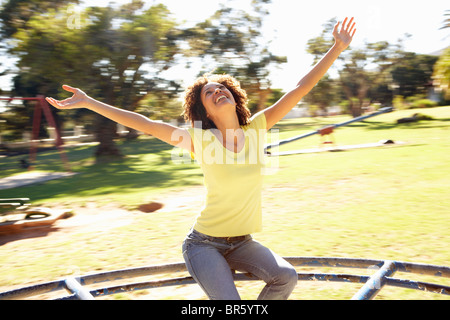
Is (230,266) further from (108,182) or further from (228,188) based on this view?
(108,182)

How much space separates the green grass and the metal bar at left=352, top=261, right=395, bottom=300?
3.95ft

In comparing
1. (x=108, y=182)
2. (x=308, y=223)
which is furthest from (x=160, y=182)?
(x=308, y=223)

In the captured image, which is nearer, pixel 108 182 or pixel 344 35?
pixel 344 35

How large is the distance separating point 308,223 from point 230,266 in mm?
3647

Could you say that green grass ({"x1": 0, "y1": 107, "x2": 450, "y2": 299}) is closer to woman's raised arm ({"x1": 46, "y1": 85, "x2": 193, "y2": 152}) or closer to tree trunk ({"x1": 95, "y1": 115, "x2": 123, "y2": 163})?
woman's raised arm ({"x1": 46, "y1": 85, "x2": 193, "y2": 152})

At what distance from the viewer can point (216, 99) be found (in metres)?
2.63

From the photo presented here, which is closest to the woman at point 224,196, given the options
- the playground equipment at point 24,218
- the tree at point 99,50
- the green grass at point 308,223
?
the green grass at point 308,223

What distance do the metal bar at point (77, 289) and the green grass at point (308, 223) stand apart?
1521 millimetres

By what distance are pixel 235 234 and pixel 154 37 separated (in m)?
17.6

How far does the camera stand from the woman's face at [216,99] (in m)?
2.60

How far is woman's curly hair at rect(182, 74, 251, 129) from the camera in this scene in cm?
280

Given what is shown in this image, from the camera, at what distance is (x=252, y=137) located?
266 cm

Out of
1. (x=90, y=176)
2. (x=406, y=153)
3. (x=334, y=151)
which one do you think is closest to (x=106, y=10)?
(x=90, y=176)
